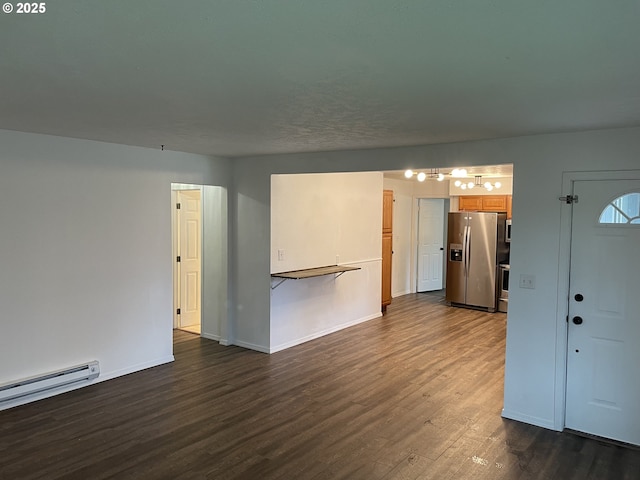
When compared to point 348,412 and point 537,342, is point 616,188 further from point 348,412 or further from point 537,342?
point 348,412

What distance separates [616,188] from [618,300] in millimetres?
850

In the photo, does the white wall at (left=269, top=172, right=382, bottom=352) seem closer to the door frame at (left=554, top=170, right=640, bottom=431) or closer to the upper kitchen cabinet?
the upper kitchen cabinet

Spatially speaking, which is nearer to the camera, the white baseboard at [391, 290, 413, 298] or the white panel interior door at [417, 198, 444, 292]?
the white baseboard at [391, 290, 413, 298]

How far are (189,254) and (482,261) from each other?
496 centimetres

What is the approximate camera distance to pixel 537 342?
3955 millimetres

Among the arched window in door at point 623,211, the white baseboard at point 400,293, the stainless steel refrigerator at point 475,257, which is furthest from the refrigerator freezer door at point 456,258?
the arched window in door at point 623,211

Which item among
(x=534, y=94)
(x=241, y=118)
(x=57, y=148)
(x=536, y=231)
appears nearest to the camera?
(x=534, y=94)

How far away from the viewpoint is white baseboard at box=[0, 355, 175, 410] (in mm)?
4129

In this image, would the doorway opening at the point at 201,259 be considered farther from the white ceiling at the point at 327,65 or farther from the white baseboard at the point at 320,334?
the white ceiling at the point at 327,65

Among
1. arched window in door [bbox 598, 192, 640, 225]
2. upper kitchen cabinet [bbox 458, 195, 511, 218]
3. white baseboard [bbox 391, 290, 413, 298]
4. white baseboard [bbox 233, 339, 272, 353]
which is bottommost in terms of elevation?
white baseboard [bbox 233, 339, 272, 353]

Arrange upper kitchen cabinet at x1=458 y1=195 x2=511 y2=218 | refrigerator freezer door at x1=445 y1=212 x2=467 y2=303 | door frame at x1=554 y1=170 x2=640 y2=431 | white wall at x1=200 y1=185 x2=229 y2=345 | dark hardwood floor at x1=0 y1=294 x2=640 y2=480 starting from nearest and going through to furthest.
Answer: dark hardwood floor at x1=0 y1=294 x2=640 y2=480 → door frame at x1=554 y1=170 x2=640 y2=431 → white wall at x1=200 y1=185 x2=229 y2=345 → refrigerator freezer door at x1=445 y1=212 x2=467 y2=303 → upper kitchen cabinet at x1=458 y1=195 x2=511 y2=218

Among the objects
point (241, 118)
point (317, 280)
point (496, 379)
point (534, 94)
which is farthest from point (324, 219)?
point (534, 94)

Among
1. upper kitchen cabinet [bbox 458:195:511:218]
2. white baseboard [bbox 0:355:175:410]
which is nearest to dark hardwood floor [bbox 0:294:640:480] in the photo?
white baseboard [bbox 0:355:175:410]

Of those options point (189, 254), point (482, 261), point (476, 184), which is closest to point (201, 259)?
point (189, 254)
